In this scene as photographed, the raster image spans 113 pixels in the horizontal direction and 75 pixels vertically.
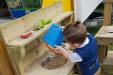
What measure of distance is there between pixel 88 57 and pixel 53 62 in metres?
0.31

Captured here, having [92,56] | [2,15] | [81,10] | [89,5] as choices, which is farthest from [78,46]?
[89,5]

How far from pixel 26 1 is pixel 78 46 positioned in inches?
20.5

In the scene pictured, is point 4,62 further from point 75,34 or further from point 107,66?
point 107,66

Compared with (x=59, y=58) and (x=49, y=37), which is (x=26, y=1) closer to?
(x=49, y=37)

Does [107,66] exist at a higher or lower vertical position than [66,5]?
lower

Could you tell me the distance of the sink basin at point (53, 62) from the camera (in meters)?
1.51

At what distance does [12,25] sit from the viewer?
1230 mm

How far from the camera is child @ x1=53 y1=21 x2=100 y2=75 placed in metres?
1.30

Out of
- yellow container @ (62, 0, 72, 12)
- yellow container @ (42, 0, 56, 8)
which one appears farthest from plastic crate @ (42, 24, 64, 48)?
yellow container @ (62, 0, 72, 12)

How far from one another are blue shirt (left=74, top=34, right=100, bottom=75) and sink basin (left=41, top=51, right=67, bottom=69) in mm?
170

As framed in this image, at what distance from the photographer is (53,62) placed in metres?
1.58

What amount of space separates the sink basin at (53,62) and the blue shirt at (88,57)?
170mm

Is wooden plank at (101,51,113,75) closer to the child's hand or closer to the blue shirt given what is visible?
the blue shirt

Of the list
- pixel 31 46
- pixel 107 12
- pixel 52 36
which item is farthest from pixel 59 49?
pixel 107 12
